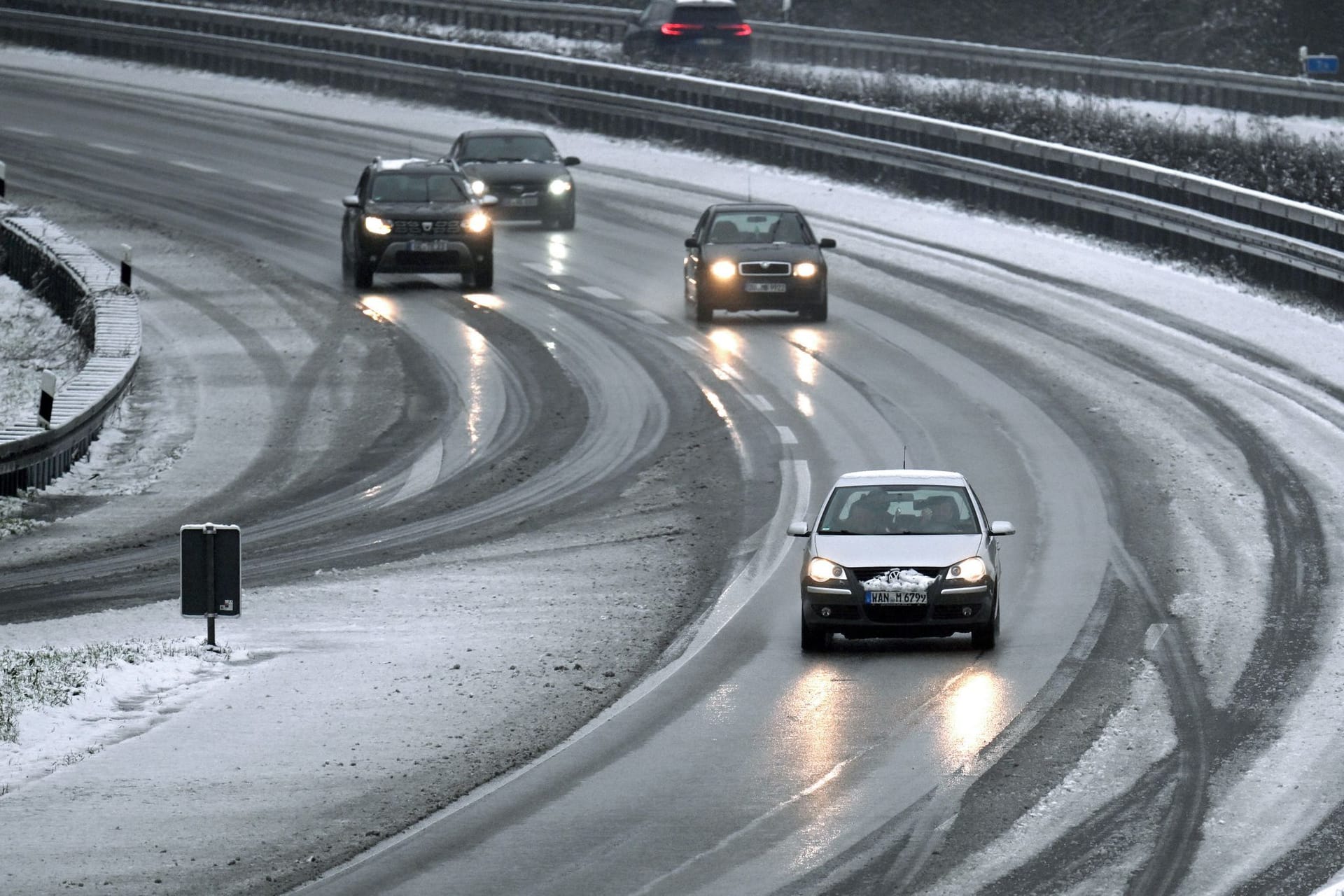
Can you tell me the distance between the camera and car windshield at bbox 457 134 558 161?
36.7 metres

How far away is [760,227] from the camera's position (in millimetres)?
30656

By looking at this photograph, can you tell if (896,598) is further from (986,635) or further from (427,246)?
(427,246)

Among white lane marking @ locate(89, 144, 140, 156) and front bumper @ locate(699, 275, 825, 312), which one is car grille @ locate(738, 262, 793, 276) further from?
white lane marking @ locate(89, 144, 140, 156)

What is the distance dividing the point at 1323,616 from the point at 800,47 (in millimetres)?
36950

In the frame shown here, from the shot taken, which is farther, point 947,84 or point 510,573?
point 947,84

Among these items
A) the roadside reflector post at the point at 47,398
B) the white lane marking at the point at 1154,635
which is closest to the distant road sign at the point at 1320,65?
the roadside reflector post at the point at 47,398

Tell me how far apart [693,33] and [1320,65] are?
12.9 m

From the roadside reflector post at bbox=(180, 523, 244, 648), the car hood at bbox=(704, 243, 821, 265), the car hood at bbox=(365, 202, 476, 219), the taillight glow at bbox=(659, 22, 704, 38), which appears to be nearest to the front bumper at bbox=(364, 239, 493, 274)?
the car hood at bbox=(365, 202, 476, 219)

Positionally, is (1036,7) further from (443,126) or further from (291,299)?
(291,299)

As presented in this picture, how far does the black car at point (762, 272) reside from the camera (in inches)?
1174

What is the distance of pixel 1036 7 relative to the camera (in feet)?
187

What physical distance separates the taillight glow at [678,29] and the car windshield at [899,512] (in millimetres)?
33153

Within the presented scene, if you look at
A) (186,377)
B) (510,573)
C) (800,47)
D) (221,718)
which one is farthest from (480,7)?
(221,718)

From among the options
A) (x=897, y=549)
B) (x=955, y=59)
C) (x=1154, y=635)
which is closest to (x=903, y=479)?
(x=897, y=549)
